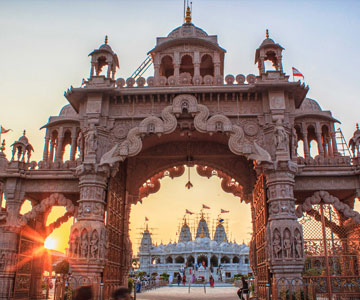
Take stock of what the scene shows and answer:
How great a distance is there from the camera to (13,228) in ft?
52.1

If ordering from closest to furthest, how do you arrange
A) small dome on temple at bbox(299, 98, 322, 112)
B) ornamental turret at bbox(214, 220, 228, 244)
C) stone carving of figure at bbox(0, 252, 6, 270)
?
stone carving of figure at bbox(0, 252, 6, 270) → small dome on temple at bbox(299, 98, 322, 112) → ornamental turret at bbox(214, 220, 228, 244)

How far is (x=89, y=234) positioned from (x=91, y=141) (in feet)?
12.2

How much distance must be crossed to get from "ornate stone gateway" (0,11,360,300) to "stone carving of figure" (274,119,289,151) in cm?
5

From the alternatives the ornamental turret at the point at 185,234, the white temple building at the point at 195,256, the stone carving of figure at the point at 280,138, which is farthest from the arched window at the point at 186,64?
the ornamental turret at the point at 185,234

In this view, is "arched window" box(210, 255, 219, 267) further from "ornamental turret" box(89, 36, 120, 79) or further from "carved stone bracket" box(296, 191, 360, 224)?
"ornamental turret" box(89, 36, 120, 79)

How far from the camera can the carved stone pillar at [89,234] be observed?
13.7 meters

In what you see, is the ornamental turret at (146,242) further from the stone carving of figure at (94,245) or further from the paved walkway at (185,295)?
the stone carving of figure at (94,245)

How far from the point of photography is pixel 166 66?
66.3 ft

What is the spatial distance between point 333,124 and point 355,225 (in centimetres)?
802

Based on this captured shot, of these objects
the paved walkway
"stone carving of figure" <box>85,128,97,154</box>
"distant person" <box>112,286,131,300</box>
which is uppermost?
"stone carving of figure" <box>85,128,97,154</box>

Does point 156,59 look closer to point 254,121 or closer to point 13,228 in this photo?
point 254,121

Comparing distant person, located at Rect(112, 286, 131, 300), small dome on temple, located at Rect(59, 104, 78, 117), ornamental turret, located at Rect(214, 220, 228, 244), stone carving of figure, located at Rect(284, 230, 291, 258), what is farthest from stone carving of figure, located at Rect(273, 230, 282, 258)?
ornamental turret, located at Rect(214, 220, 228, 244)

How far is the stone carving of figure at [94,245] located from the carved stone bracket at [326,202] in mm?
8167

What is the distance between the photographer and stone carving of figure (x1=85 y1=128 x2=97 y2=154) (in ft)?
49.4
